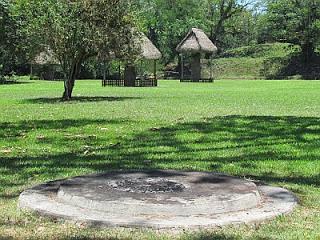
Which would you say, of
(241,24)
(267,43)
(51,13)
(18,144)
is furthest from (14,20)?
(241,24)

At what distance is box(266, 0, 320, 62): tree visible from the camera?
223 ft

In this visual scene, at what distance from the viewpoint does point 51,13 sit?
25.5m

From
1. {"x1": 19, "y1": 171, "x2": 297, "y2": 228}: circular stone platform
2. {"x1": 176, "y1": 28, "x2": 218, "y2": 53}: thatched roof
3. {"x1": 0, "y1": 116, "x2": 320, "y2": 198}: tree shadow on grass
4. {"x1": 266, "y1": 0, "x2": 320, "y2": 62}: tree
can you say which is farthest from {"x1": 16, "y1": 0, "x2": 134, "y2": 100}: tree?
{"x1": 266, "y1": 0, "x2": 320, "y2": 62}: tree

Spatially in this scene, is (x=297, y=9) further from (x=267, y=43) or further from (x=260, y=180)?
(x=260, y=180)

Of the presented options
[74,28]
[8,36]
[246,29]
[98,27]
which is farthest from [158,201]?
[246,29]

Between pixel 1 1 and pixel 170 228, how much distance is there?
36668 millimetres

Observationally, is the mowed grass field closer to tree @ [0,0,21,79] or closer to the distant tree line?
the distant tree line

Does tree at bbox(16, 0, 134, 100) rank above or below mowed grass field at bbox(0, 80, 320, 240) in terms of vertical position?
above

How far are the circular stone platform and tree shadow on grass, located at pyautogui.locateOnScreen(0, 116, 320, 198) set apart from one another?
1.15 m

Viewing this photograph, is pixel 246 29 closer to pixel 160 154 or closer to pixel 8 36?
pixel 8 36

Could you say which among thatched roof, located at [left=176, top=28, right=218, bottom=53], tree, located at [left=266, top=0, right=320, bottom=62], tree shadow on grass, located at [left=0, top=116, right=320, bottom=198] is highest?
tree, located at [left=266, top=0, right=320, bottom=62]

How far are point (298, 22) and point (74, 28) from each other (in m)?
48.4

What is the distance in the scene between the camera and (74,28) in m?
25.9

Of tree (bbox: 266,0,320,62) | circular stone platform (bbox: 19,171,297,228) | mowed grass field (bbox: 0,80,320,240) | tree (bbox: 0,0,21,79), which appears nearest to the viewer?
mowed grass field (bbox: 0,80,320,240)
